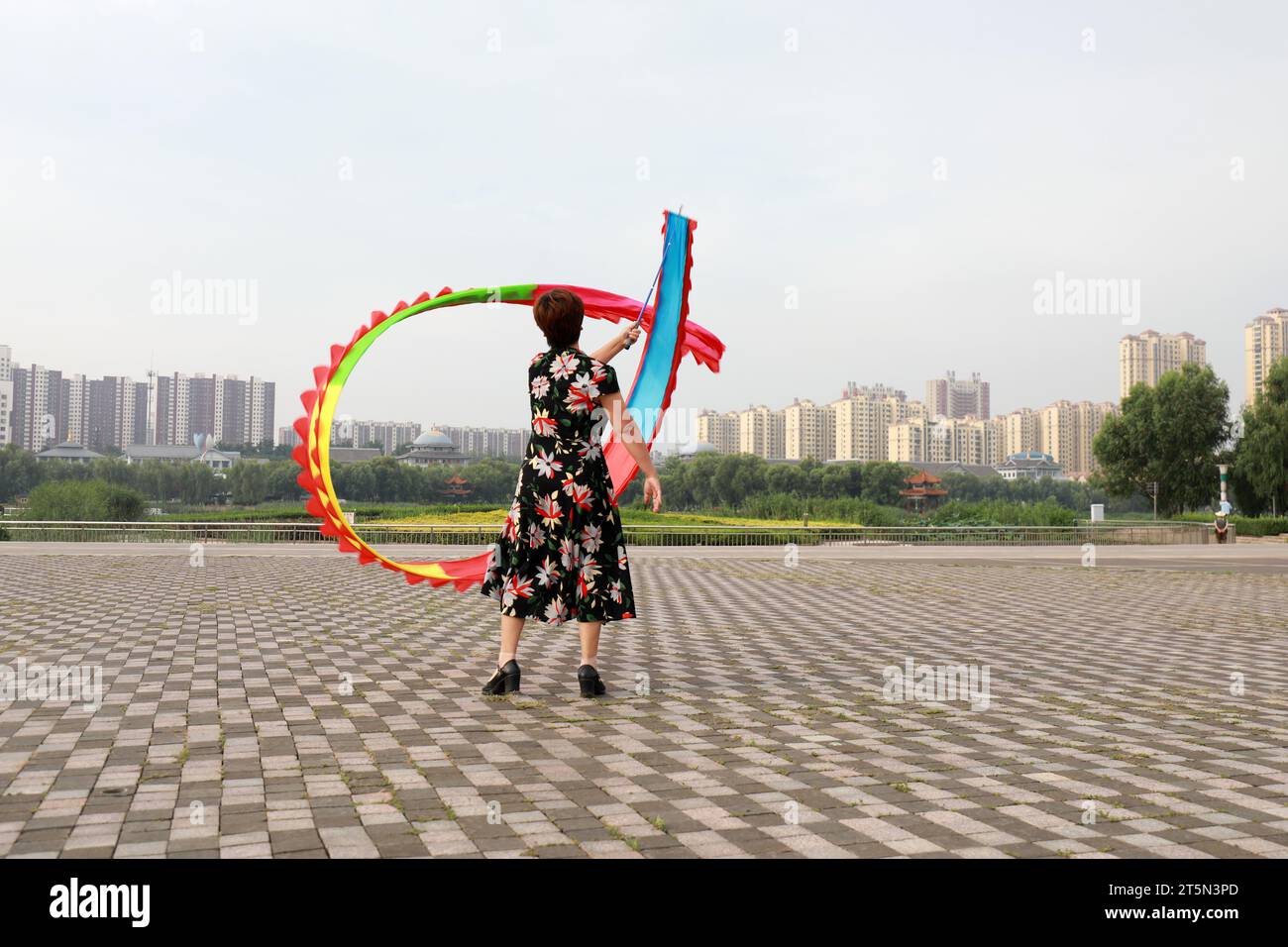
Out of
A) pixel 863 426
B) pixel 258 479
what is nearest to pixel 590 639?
pixel 258 479

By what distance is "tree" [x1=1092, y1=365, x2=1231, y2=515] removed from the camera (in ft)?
146

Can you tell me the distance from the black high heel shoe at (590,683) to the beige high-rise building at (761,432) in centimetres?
10057

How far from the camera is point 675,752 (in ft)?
13.1

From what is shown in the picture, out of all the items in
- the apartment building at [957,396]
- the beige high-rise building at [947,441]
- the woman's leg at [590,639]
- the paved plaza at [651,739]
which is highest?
the apartment building at [957,396]

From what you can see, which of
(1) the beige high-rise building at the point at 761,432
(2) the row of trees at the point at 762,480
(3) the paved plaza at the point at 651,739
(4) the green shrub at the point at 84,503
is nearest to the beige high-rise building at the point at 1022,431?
(1) the beige high-rise building at the point at 761,432

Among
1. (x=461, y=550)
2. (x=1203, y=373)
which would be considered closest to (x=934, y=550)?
(x=461, y=550)

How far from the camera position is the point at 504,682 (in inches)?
206

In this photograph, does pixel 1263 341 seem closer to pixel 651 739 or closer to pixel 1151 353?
pixel 1151 353

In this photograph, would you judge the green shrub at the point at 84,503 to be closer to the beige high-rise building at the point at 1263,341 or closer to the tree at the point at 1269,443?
the tree at the point at 1269,443

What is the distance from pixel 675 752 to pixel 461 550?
17.4 metres

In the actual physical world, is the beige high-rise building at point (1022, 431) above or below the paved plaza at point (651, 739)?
above

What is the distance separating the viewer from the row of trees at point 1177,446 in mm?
44281

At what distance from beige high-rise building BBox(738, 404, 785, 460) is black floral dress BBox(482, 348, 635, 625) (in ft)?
330
